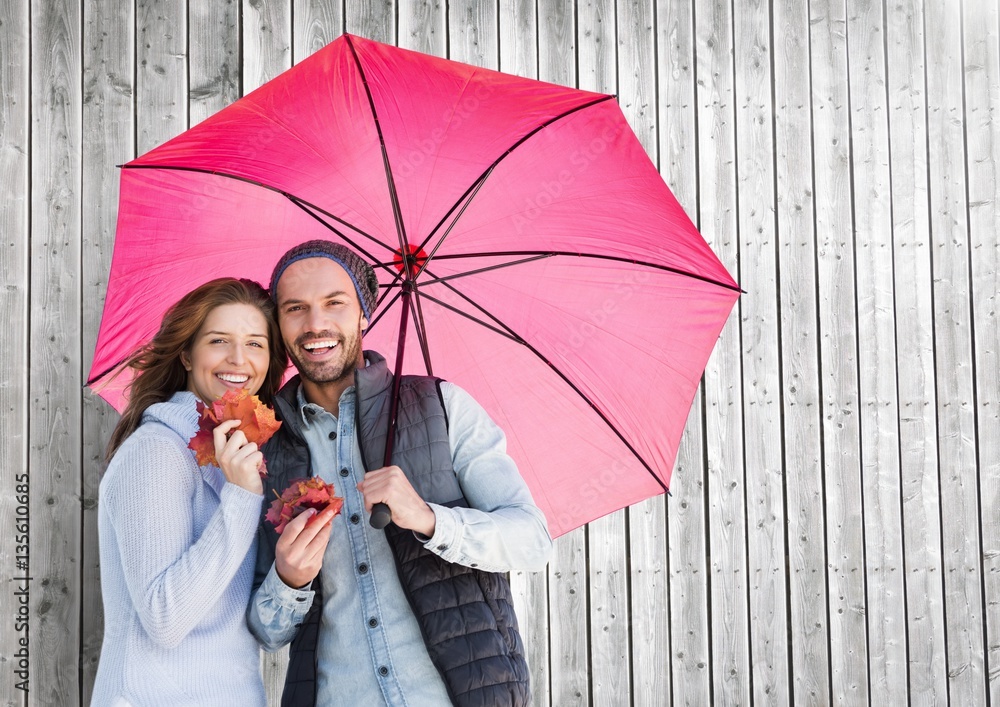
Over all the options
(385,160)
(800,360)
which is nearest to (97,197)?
(385,160)

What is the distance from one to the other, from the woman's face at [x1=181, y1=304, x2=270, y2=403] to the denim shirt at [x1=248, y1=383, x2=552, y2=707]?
163mm

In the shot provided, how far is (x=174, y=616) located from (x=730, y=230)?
107 inches

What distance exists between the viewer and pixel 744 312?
137 inches

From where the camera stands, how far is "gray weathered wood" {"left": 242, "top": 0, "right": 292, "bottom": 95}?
327 centimetres

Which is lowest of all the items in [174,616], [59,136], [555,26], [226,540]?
[174,616]

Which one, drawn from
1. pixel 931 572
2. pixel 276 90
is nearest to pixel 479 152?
pixel 276 90

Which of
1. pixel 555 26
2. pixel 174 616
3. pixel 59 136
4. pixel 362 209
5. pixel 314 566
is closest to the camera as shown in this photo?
pixel 174 616

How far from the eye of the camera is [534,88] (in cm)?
192

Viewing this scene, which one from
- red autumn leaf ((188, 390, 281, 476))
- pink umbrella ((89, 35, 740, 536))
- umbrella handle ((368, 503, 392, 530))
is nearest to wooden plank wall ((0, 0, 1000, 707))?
pink umbrella ((89, 35, 740, 536))

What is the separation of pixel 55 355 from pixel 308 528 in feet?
6.52

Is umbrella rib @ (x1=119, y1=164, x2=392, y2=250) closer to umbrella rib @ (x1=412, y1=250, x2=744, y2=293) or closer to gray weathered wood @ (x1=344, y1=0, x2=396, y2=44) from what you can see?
umbrella rib @ (x1=412, y1=250, x2=744, y2=293)

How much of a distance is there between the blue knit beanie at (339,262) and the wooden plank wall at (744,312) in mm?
1465

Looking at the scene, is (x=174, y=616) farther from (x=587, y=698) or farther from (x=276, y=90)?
(x=587, y=698)

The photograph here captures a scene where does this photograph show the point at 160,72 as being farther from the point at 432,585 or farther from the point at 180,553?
the point at 432,585
